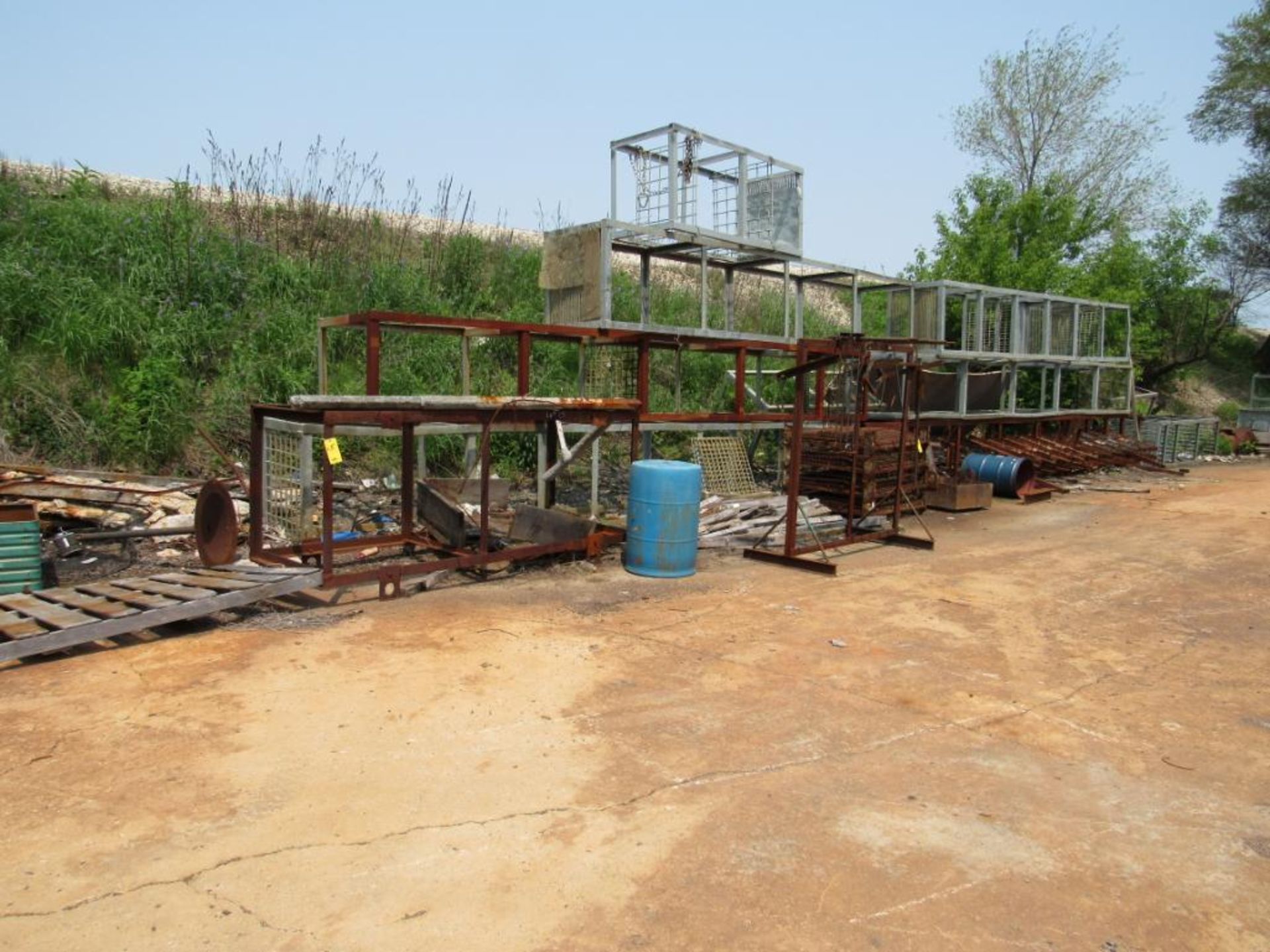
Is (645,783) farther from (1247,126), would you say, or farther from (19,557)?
(1247,126)

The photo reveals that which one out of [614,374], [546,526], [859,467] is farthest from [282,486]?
[859,467]

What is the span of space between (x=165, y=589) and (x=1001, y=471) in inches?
485

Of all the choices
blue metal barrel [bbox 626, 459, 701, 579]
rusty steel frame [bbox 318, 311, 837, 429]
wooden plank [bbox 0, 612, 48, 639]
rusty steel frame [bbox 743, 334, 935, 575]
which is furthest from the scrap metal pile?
wooden plank [bbox 0, 612, 48, 639]

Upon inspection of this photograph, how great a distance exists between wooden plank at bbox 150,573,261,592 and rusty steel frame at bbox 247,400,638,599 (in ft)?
1.94

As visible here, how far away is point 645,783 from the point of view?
395cm

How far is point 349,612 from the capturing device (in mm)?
6691

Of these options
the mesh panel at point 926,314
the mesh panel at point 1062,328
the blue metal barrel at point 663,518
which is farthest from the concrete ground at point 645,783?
the mesh panel at point 1062,328

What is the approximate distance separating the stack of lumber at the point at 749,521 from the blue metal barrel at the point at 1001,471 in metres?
4.63

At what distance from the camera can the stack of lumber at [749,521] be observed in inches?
391

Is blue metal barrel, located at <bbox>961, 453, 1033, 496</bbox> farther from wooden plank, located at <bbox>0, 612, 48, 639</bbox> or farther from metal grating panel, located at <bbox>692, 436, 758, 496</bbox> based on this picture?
wooden plank, located at <bbox>0, 612, 48, 639</bbox>

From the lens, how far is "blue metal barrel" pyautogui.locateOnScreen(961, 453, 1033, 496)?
46.6ft

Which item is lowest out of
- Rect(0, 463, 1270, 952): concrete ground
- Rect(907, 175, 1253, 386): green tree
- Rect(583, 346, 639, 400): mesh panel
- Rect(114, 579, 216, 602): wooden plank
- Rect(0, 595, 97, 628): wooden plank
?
Rect(0, 463, 1270, 952): concrete ground

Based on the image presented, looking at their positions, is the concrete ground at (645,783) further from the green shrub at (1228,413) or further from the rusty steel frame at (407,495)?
the green shrub at (1228,413)

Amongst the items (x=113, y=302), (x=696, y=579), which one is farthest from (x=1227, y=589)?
(x=113, y=302)
